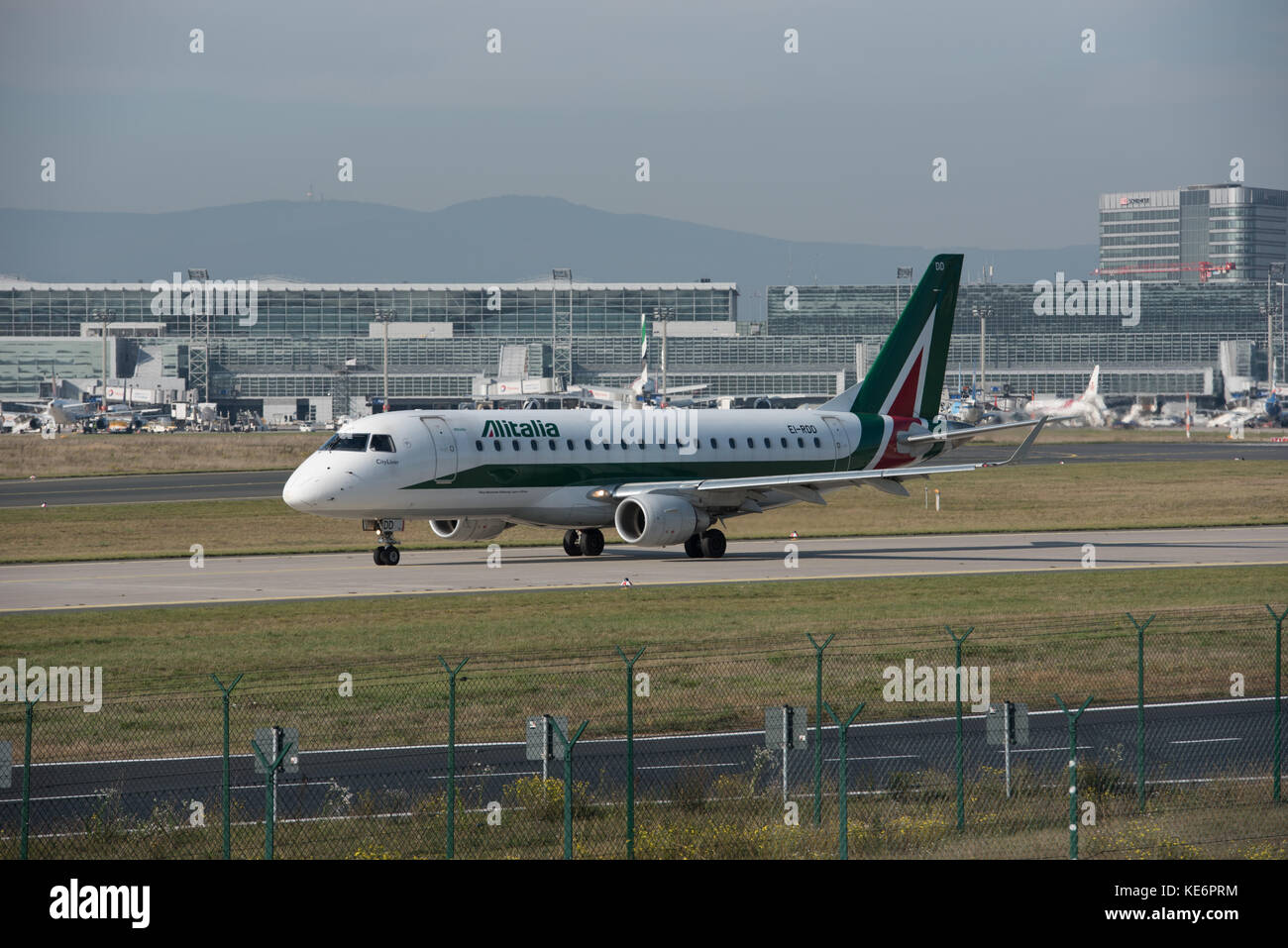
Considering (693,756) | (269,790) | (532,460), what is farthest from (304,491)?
(269,790)

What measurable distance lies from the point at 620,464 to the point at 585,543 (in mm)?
3007

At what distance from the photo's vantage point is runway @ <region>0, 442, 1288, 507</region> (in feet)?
241

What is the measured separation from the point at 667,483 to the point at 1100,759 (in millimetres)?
28794

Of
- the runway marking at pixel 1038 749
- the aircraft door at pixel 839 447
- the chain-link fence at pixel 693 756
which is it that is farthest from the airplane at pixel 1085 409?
the runway marking at pixel 1038 749

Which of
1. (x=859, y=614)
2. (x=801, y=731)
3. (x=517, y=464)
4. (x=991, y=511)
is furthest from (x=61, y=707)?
(x=991, y=511)

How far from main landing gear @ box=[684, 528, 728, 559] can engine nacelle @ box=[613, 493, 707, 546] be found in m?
1.49

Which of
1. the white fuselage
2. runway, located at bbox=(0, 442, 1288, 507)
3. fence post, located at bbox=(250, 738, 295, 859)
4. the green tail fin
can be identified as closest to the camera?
fence post, located at bbox=(250, 738, 295, 859)

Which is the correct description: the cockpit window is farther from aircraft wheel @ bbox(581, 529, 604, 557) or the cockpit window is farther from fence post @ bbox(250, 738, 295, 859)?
fence post @ bbox(250, 738, 295, 859)

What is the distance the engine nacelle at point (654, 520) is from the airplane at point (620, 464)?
0.04 m

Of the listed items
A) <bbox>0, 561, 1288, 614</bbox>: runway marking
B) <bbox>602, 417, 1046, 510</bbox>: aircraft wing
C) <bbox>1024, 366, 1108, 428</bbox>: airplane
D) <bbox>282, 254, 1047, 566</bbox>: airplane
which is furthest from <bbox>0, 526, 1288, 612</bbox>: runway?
<bbox>1024, 366, 1108, 428</bbox>: airplane

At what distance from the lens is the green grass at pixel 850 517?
55.6 metres

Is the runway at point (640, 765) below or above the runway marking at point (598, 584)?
below

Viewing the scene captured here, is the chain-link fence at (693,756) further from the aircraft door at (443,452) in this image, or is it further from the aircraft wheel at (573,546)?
the aircraft wheel at (573,546)
